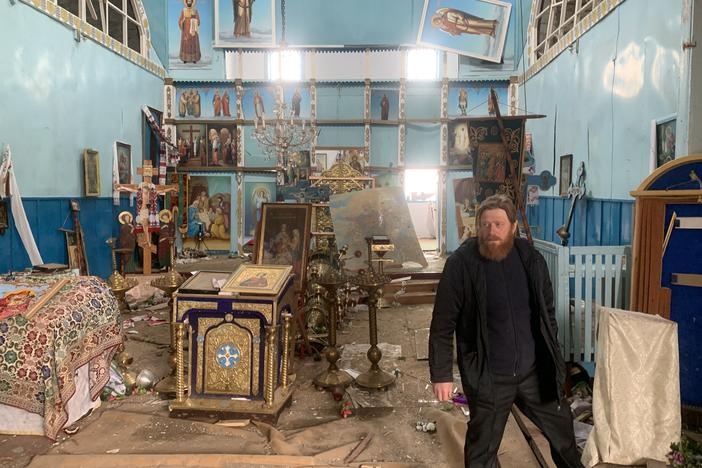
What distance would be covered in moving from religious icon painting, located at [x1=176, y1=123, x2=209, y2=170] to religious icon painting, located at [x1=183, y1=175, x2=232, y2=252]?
405 millimetres

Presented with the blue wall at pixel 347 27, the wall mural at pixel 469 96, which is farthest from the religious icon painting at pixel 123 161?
the wall mural at pixel 469 96

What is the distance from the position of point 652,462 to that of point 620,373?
0.59 metres

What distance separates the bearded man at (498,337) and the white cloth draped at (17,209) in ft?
21.4

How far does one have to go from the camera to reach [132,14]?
11773 mm

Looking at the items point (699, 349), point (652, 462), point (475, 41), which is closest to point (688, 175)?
point (699, 349)

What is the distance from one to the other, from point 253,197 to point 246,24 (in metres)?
4.59

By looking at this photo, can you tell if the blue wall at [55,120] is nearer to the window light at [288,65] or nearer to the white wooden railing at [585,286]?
the window light at [288,65]

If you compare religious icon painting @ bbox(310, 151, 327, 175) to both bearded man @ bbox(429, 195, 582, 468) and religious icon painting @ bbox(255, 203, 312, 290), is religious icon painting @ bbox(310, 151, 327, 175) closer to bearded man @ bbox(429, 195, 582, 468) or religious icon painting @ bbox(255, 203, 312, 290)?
religious icon painting @ bbox(255, 203, 312, 290)

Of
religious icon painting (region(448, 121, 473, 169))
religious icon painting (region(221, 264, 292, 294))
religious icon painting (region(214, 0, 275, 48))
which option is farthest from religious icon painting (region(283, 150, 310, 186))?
religious icon painting (region(221, 264, 292, 294))

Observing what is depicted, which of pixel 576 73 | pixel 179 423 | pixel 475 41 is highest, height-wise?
pixel 475 41

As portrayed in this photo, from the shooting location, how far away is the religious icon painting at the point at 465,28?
13.2 metres

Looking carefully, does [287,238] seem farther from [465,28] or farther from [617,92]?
[465,28]

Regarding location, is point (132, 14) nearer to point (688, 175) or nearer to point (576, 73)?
point (576, 73)

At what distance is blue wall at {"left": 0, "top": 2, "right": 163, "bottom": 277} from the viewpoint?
23.7ft
